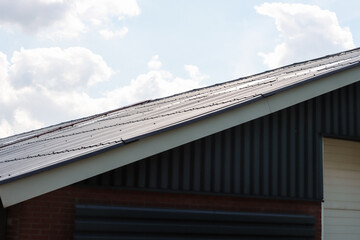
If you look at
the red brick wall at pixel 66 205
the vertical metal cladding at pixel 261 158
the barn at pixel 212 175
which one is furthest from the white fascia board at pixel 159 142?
the red brick wall at pixel 66 205

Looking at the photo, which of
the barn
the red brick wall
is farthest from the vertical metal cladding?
the red brick wall

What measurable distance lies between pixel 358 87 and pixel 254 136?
2770 millimetres

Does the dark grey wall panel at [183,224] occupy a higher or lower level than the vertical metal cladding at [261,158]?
lower

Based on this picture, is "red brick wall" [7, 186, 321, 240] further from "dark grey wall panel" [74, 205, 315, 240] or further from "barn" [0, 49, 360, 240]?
"dark grey wall panel" [74, 205, 315, 240]

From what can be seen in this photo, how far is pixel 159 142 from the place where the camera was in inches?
326

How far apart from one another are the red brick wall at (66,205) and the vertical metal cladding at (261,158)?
0.50ft

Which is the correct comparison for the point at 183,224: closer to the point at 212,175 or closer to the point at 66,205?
the point at 212,175

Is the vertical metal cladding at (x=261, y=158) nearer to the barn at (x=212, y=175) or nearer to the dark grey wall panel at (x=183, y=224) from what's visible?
the barn at (x=212, y=175)

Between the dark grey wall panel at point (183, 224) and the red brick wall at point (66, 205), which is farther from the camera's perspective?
the dark grey wall panel at point (183, 224)

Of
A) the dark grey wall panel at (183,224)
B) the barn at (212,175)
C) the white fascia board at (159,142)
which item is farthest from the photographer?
the dark grey wall panel at (183,224)

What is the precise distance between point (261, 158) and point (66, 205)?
3462 mm

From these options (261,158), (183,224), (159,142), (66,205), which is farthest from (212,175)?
(66,205)

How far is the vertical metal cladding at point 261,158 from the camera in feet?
29.5

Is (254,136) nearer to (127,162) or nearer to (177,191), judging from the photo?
(177,191)
